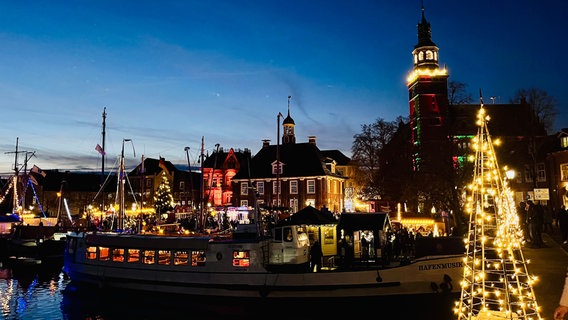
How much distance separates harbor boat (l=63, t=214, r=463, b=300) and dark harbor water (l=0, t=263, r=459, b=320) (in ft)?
1.26

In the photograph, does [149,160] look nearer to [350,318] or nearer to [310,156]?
[310,156]

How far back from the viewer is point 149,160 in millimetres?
95562

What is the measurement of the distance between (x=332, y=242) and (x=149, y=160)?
253 ft

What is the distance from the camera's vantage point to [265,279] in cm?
2142

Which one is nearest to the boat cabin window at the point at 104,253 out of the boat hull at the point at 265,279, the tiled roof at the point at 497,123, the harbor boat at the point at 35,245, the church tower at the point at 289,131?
the boat hull at the point at 265,279

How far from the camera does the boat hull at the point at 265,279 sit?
1986 centimetres

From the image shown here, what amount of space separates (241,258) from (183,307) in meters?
3.57

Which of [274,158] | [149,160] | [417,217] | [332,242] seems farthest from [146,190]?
[332,242]

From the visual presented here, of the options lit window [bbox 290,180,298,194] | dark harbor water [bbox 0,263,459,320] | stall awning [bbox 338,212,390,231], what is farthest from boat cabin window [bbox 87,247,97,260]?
lit window [bbox 290,180,298,194]

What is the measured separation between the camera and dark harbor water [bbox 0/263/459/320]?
64.1 feet

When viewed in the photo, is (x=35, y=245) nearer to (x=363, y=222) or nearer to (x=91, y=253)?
(x=91, y=253)

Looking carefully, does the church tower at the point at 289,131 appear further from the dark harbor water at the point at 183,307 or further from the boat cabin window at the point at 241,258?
the boat cabin window at the point at 241,258

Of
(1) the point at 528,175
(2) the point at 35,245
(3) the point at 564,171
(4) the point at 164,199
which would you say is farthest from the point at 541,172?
(2) the point at 35,245

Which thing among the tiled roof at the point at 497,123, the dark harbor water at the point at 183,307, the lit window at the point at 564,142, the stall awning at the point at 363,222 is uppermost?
the tiled roof at the point at 497,123
